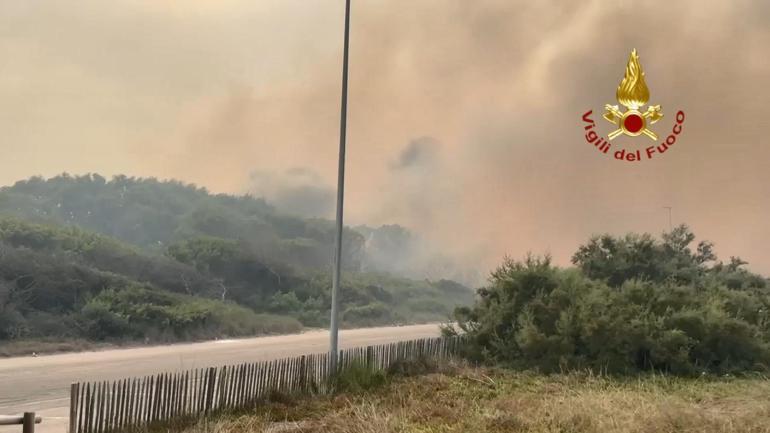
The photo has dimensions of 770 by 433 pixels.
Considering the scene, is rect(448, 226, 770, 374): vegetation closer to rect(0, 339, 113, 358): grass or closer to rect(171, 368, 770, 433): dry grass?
rect(171, 368, 770, 433): dry grass

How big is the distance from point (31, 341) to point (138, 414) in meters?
20.9

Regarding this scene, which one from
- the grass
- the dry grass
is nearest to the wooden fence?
the dry grass

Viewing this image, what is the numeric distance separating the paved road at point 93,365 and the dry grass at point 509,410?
14.0ft

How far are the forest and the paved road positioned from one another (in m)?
3.67

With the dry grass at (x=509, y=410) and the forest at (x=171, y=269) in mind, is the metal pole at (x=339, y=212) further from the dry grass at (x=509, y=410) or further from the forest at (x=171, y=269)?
the forest at (x=171, y=269)

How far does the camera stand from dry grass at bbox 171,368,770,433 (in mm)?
11664

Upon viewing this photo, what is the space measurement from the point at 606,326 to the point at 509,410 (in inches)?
329

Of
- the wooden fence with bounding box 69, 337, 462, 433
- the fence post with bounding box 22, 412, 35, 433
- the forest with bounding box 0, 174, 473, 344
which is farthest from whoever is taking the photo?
the forest with bounding box 0, 174, 473, 344

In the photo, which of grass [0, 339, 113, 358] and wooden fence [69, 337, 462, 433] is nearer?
wooden fence [69, 337, 462, 433]

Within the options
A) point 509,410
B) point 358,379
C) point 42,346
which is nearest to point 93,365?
point 42,346

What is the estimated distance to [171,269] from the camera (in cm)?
5278

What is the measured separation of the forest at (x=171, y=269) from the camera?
35.1 meters

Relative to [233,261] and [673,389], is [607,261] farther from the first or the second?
[233,261]

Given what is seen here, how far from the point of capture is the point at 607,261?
99.6 feet
